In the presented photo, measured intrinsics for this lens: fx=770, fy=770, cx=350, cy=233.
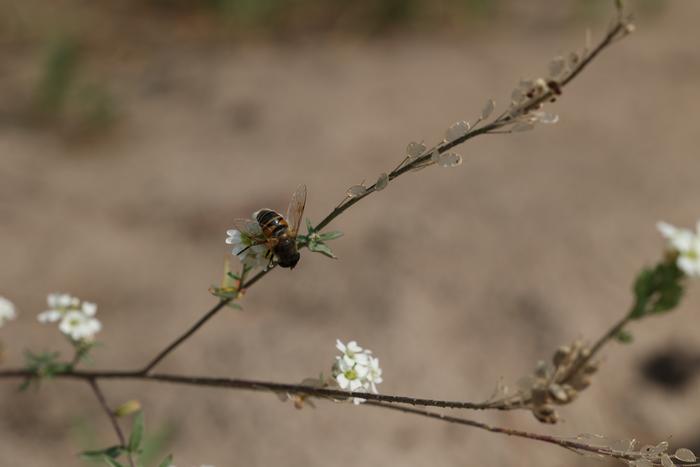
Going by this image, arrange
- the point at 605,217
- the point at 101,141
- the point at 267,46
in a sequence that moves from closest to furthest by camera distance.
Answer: the point at 605,217 → the point at 101,141 → the point at 267,46

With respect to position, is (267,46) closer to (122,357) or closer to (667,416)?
(122,357)

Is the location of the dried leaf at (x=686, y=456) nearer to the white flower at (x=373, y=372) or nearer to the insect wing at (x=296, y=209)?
the white flower at (x=373, y=372)

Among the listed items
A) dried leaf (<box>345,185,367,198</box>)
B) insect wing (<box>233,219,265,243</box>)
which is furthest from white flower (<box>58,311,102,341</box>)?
dried leaf (<box>345,185,367,198</box>)

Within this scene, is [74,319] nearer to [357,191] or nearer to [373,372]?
[373,372]

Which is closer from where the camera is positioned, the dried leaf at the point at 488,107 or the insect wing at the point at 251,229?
the dried leaf at the point at 488,107

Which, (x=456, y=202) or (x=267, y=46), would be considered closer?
(x=456, y=202)

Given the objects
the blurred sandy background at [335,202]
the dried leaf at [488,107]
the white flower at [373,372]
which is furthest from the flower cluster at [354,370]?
the blurred sandy background at [335,202]

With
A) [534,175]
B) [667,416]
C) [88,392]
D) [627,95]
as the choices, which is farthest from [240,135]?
[667,416]

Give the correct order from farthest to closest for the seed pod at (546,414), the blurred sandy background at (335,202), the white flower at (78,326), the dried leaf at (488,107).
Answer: the blurred sandy background at (335,202)
the white flower at (78,326)
the seed pod at (546,414)
the dried leaf at (488,107)
